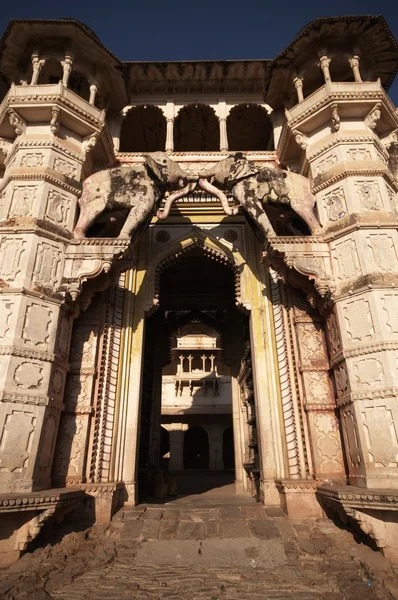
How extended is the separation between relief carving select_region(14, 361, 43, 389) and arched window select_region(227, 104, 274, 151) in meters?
9.90

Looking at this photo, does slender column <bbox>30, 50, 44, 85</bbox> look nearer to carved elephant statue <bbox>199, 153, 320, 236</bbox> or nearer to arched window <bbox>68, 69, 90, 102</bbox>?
arched window <bbox>68, 69, 90, 102</bbox>

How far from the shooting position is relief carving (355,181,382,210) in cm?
780

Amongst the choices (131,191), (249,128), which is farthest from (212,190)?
(249,128)

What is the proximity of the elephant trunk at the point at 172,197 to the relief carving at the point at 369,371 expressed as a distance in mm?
5144

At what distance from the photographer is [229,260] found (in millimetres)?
10375

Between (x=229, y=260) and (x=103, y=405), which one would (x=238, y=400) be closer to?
(x=229, y=260)

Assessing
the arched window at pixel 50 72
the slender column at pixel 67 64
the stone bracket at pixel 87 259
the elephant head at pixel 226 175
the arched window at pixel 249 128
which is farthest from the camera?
the arched window at pixel 249 128

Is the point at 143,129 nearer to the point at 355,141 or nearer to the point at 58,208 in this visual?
the point at 58,208

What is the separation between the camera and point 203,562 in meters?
5.61

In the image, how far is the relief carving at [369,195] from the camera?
7798 millimetres

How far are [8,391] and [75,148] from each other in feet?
Answer: 19.2

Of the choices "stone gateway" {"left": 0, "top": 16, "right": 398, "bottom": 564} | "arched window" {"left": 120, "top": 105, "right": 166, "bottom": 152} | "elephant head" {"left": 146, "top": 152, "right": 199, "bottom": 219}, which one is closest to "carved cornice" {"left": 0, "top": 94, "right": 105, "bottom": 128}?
"stone gateway" {"left": 0, "top": 16, "right": 398, "bottom": 564}

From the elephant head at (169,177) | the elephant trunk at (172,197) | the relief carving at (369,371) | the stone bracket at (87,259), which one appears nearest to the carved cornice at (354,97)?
the elephant head at (169,177)

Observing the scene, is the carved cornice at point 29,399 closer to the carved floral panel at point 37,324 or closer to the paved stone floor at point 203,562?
the carved floral panel at point 37,324
